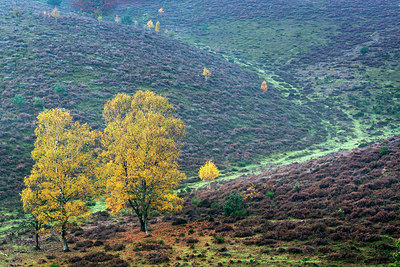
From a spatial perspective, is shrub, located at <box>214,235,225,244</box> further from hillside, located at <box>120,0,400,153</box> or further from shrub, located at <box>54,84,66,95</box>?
shrub, located at <box>54,84,66,95</box>

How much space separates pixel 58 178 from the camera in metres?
22.2

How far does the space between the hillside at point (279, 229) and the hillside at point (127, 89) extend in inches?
740

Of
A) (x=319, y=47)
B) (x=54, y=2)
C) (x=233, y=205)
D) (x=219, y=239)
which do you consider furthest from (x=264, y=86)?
(x=54, y=2)

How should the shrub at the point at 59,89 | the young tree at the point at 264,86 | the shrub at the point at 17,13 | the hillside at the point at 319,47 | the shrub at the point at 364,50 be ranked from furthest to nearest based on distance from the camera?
the shrub at the point at 364,50 < the shrub at the point at 17,13 < the young tree at the point at 264,86 < the hillside at the point at 319,47 < the shrub at the point at 59,89

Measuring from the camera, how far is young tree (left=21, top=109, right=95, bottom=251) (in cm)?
2095

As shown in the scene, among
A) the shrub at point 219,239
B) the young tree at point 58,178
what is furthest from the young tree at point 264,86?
the shrub at point 219,239

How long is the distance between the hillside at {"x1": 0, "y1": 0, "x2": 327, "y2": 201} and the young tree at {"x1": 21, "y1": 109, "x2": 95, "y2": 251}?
16325 mm

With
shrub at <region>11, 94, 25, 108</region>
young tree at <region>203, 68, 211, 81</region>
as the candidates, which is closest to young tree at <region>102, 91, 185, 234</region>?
shrub at <region>11, 94, 25, 108</region>

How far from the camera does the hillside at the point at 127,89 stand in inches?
2028

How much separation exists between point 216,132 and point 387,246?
47.6m

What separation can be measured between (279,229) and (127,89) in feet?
169

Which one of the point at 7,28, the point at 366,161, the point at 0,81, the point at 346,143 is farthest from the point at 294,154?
the point at 7,28

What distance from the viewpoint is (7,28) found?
247ft

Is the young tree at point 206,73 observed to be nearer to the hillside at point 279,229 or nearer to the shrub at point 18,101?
the shrub at point 18,101
